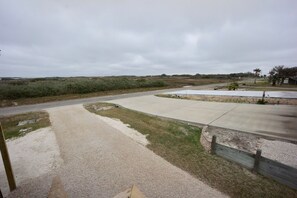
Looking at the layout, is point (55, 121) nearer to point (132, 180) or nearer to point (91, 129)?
point (91, 129)

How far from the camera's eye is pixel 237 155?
4.12 meters


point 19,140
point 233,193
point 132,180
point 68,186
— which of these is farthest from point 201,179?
point 19,140

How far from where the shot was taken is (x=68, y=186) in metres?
3.33

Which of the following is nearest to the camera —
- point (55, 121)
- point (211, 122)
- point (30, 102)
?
point (211, 122)

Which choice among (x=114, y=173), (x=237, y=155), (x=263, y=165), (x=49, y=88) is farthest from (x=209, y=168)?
(x=49, y=88)

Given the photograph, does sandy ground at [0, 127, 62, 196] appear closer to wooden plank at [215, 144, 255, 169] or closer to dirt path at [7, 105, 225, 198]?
dirt path at [7, 105, 225, 198]

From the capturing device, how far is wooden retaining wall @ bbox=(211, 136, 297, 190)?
10.7 feet

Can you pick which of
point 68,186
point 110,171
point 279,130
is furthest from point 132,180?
point 279,130

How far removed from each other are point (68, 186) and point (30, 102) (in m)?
16.0

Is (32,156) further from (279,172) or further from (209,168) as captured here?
(279,172)

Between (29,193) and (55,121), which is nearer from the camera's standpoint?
(29,193)

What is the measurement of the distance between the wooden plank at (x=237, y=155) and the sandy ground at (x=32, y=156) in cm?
470

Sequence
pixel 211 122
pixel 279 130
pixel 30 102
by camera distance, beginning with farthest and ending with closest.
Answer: pixel 30 102 → pixel 211 122 → pixel 279 130

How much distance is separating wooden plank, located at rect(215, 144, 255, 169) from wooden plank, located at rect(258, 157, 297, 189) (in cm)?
22
